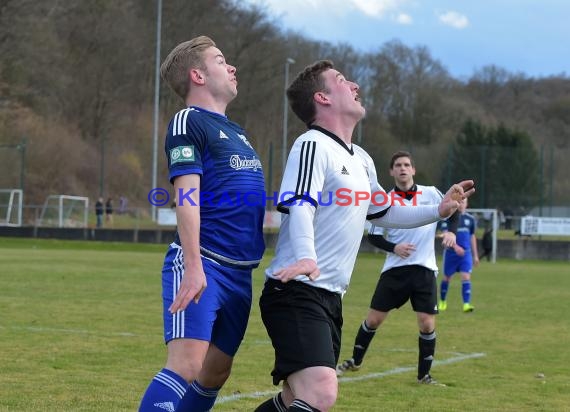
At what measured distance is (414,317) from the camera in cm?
1449

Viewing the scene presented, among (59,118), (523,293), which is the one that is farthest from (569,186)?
(59,118)

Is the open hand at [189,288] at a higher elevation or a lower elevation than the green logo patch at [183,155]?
lower

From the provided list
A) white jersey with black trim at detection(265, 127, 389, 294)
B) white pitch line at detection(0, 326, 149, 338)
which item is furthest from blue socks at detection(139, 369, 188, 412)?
white pitch line at detection(0, 326, 149, 338)

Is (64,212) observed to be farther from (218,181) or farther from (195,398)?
(218,181)

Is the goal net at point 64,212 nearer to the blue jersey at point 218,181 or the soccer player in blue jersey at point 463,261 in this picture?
the soccer player in blue jersey at point 463,261

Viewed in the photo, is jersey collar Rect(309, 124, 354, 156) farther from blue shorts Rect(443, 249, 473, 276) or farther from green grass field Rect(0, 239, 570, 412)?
blue shorts Rect(443, 249, 473, 276)

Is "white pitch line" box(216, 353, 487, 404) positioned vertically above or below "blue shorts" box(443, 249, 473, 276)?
below

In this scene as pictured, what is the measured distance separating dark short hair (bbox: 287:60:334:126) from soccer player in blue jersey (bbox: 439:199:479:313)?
9.88m

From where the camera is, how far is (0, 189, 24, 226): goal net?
1615 inches

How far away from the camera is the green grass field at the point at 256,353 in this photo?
7.42m

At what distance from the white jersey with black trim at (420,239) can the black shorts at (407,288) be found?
0.18 ft

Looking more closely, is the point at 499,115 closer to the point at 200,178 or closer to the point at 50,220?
the point at 50,220

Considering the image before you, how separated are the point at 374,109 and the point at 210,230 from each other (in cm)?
6731

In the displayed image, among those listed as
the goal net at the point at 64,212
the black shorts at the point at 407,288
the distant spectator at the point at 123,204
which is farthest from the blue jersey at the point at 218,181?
the distant spectator at the point at 123,204
